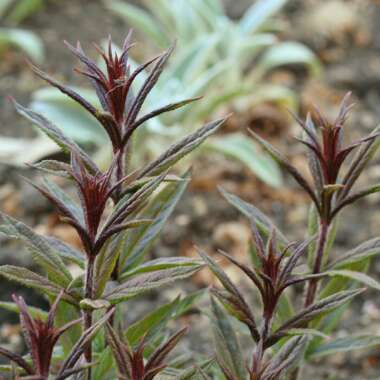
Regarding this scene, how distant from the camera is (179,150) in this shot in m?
1.17

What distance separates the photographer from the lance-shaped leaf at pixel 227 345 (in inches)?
50.1

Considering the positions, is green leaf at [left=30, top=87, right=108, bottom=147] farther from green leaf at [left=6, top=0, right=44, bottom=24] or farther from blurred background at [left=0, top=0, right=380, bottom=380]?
green leaf at [left=6, top=0, right=44, bottom=24]

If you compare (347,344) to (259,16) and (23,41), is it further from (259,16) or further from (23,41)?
(23,41)

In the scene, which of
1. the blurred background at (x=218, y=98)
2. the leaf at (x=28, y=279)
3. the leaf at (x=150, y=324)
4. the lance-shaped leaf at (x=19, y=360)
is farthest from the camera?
the blurred background at (x=218, y=98)

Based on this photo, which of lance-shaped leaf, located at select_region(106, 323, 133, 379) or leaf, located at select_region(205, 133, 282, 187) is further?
leaf, located at select_region(205, 133, 282, 187)

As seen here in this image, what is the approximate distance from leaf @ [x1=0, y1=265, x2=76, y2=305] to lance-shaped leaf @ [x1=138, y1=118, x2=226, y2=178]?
0.68ft

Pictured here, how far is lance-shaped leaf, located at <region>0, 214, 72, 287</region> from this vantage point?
111 cm

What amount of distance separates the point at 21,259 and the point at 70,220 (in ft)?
4.62

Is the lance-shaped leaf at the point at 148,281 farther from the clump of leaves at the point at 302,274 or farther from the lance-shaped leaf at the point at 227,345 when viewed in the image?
the lance-shaped leaf at the point at 227,345

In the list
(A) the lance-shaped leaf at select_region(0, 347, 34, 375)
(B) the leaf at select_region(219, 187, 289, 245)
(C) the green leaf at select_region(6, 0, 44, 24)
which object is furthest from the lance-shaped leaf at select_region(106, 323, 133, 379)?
(C) the green leaf at select_region(6, 0, 44, 24)

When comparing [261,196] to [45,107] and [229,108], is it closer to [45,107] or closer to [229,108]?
[229,108]

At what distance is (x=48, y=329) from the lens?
Answer: 36.8 inches

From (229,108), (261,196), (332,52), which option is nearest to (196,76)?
(229,108)

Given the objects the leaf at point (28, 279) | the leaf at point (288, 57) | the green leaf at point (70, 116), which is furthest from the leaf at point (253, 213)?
the leaf at point (288, 57)
